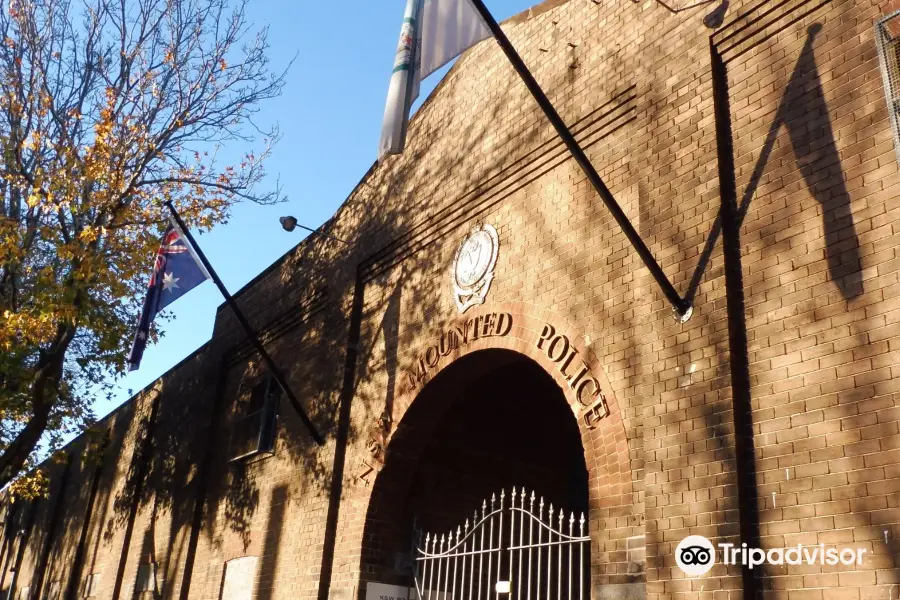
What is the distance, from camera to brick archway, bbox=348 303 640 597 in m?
6.50

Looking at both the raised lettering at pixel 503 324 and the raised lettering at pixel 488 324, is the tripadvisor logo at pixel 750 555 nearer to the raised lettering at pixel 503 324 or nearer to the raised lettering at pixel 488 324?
the raised lettering at pixel 503 324

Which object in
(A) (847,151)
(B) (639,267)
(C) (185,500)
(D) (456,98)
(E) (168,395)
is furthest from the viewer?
(E) (168,395)

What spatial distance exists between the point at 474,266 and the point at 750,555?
176 inches

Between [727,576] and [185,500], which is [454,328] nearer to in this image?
[727,576]

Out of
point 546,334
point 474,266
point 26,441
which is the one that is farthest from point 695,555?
point 26,441

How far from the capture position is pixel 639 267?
6945 mm

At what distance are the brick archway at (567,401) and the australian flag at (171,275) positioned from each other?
13.3 feet

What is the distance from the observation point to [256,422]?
12836mm

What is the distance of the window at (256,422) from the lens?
40.5 ft

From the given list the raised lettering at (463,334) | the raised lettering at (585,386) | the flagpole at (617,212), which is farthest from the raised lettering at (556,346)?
the raised lettering at (463,334)

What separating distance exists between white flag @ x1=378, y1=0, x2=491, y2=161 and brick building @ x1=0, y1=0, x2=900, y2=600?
1.57 m

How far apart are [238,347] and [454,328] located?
647 cm

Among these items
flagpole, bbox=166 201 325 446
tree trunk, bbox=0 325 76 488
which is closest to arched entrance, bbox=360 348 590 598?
flagpole, bbox=166 201 325 446

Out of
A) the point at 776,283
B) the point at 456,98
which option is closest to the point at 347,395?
the point at 456,98
